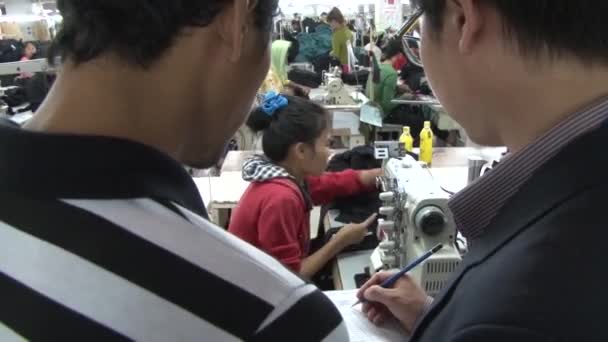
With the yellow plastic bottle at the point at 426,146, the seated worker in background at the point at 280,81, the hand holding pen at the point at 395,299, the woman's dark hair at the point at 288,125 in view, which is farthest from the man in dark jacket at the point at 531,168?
the seated worker in background at the point at 280,81

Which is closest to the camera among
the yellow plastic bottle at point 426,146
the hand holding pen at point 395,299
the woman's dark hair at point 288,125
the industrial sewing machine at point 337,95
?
the hand holding pen at point 395,299

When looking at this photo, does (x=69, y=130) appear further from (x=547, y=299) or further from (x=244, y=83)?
(x=547, y=299)

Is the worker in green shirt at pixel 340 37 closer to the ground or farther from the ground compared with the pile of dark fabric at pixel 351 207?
farther from the ground

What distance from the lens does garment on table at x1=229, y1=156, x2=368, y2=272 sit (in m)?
1.68

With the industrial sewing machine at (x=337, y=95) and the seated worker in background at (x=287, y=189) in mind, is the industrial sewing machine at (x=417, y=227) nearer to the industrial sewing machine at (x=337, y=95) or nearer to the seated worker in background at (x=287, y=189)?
the seated worker in background at (x=287, y=189)

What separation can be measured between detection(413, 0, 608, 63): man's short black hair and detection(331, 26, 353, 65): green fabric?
4513mm

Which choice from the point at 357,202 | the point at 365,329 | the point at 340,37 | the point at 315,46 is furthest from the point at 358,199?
the point at 315,46

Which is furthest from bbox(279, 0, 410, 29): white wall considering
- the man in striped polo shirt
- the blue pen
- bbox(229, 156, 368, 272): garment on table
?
the man in striped polo shirt

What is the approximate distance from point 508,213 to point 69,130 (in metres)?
0.44

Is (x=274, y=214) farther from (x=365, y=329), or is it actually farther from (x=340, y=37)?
(x=340, y=37)

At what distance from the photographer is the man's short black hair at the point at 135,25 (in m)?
0.54

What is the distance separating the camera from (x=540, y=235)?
49cm

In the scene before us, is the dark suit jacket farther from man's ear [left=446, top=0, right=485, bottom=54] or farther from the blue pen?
the blue pen

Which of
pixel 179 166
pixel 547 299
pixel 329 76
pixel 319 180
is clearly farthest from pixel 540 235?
pixel 329 76
